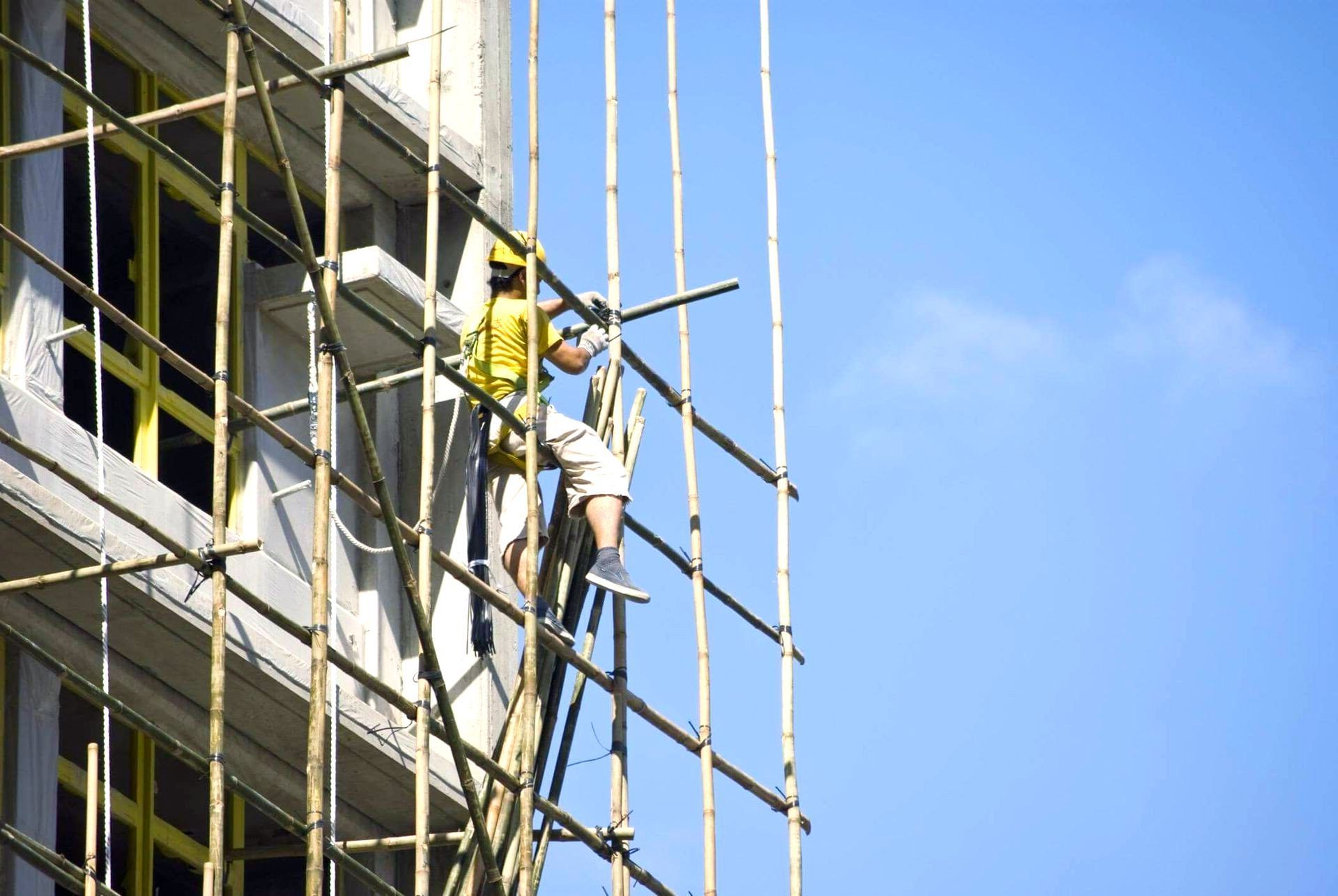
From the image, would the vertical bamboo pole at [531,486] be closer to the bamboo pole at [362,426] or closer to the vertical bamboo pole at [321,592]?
the bamboo pole at [362,426]

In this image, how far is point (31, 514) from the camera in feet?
37.2

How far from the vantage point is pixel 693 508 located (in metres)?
13.2

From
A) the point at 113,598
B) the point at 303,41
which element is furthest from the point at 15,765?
the point at 303,41

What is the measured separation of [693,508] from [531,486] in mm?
1375

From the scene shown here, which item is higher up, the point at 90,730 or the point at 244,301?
the point at 244,301

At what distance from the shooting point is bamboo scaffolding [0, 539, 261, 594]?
33.7ft

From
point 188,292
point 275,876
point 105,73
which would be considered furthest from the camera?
point 188,292

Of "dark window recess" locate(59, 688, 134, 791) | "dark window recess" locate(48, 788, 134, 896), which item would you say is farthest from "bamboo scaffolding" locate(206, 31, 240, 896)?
"dark window recess" locate(59, 688, 134, 791)

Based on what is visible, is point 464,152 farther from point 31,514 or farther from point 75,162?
point 31,514

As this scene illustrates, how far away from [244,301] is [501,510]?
7.98ft

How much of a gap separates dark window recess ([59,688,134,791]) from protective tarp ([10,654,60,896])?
1569 millimetres

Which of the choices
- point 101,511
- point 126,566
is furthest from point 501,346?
point 126,566

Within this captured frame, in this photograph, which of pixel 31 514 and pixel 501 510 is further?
pixel 501 510

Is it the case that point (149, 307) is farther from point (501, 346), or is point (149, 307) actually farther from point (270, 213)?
point (270, 213)
